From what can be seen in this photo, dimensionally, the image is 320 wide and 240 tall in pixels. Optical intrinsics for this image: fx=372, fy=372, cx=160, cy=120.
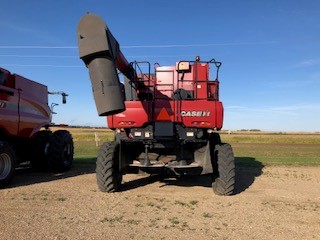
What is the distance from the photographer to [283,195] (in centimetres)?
888

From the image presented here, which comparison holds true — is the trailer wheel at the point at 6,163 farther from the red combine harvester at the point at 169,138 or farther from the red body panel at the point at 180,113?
the red body panel at the point at 180,113

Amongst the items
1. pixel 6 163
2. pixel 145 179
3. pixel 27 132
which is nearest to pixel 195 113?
pixel 145 179

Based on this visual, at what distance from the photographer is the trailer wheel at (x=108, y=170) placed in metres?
8.62

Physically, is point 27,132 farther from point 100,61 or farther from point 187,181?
point 100,61

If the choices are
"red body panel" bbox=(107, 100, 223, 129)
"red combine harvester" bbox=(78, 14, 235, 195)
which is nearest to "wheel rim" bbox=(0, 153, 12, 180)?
"red combine harvester" bbox=(78, 14, 235, 195)

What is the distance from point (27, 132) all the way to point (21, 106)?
906 millimetres

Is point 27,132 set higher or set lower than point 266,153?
higher

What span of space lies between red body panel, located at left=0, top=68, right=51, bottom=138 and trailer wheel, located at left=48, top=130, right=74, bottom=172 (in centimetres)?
67

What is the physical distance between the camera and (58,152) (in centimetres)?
1223

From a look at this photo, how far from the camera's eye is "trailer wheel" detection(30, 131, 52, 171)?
12.1 meters

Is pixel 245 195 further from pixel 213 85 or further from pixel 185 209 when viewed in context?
pixel 213 85

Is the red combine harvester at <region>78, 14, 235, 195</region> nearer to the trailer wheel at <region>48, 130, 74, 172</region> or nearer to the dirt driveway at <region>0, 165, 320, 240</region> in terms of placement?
the dirt driveway at <region>0, 165, 320, 240</region>

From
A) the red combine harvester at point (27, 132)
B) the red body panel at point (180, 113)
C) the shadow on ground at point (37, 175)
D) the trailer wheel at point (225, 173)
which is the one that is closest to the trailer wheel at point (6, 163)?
the red combine harvester at point (27, 132)

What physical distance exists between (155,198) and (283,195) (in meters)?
3.11
